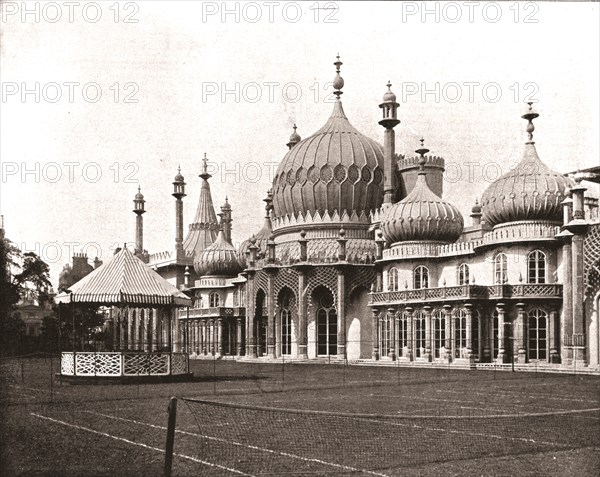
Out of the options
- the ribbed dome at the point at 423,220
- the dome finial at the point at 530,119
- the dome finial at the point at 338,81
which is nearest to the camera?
the dome finial at the point at 530,119

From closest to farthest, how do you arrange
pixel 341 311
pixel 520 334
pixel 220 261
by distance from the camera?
pixel 520 334, pixel 341 311, pixel 220 261

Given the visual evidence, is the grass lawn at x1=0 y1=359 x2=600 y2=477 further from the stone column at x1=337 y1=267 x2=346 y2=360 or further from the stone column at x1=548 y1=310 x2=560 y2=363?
the stone column at x1=337 y1=267 x2=346 y2=360

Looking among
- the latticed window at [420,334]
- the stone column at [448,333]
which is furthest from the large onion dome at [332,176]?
the stone column at [448,333]

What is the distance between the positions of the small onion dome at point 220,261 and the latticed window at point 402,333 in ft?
66.2

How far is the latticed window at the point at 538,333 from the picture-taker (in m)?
31.3

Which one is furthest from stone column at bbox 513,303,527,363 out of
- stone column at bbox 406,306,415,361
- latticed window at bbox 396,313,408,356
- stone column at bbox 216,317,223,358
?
stone column at bbox 216,317,223,358

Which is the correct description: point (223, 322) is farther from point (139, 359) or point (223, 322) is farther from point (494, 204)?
point (139, 359)

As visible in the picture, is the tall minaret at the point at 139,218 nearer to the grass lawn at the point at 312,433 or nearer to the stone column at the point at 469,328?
the stone column at the point at 469,328

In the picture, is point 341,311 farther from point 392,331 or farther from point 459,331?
point 459,331

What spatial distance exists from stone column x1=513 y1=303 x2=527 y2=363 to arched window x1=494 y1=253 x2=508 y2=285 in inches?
66.5

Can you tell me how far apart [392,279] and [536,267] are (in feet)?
28.1

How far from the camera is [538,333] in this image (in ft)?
103

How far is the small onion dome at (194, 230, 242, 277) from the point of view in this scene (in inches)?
2176

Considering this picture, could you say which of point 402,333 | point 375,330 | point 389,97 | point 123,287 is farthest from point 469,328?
point 389,97
